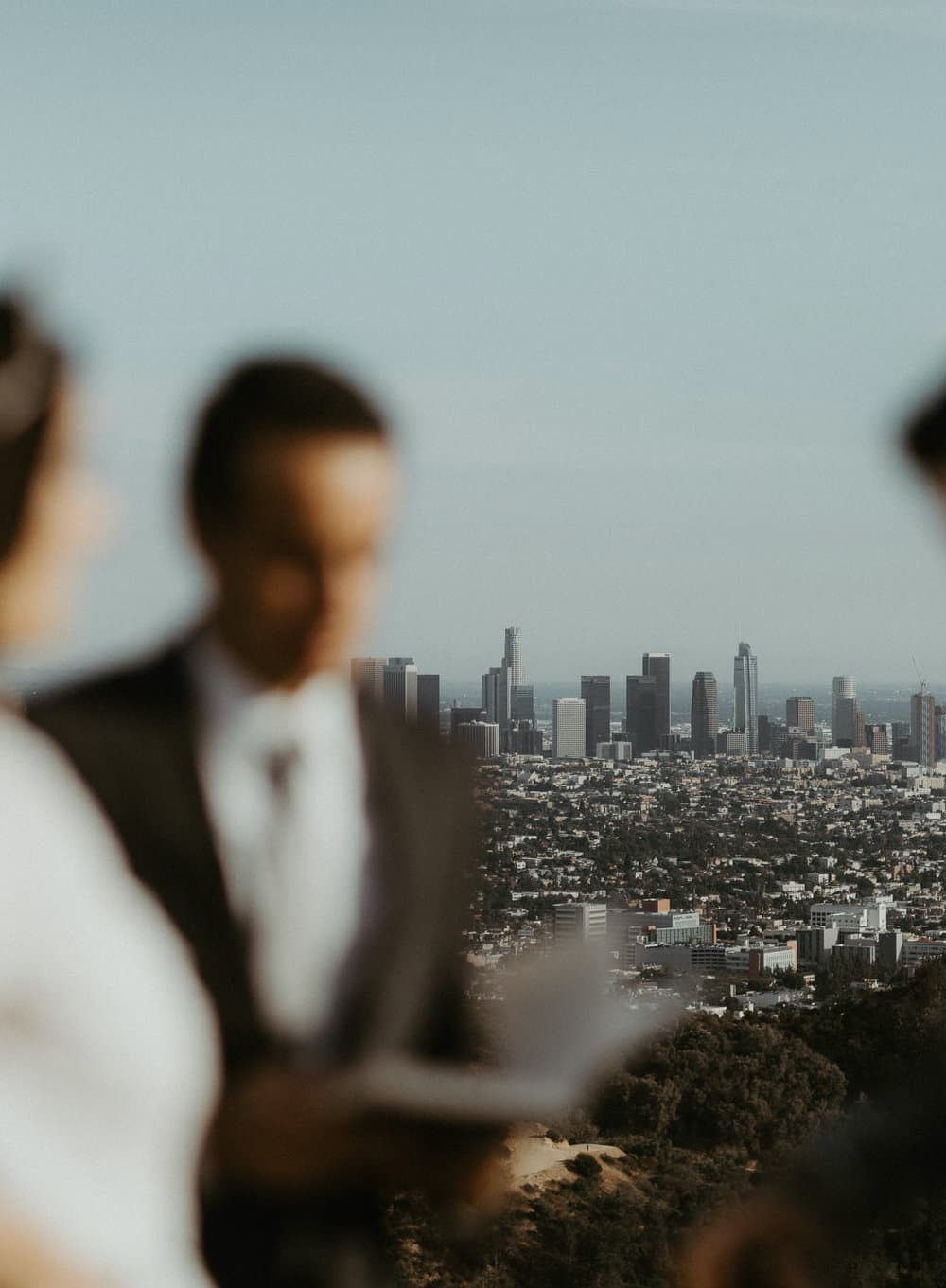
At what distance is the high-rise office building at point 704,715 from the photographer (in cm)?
1422

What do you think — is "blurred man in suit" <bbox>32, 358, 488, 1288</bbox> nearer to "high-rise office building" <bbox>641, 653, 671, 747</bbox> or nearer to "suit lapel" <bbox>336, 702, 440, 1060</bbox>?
"suit lapel" <bbox>336, 702, 440, 1060</bbox>

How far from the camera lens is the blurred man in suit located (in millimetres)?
1519

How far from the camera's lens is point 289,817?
5.41ft

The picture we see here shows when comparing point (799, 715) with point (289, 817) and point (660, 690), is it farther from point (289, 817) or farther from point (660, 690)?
point (289, 817)

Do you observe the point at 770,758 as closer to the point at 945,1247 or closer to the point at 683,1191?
the point at 683,1191

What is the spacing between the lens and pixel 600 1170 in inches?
441

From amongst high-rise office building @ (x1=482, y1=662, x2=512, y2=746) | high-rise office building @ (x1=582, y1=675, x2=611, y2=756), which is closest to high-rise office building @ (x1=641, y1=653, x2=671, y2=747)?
high-rise office building @ (x1=582, y1=675, x2=611, y2=756)

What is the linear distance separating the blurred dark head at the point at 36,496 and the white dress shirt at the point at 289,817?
0.43m

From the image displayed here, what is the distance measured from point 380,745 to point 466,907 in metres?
0.18

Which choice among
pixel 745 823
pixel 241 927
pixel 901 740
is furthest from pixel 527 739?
pixel 745 823

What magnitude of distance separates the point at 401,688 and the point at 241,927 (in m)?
0.43

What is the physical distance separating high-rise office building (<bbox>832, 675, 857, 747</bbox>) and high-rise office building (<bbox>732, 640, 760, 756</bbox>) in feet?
2.05

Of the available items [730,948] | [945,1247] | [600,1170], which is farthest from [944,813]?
[945,1247]

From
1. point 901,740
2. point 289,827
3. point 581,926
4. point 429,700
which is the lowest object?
point 901,740
